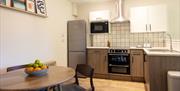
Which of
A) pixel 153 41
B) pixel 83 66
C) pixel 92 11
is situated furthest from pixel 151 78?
pixel 92 11

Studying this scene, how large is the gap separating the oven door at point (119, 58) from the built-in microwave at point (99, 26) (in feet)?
2.62

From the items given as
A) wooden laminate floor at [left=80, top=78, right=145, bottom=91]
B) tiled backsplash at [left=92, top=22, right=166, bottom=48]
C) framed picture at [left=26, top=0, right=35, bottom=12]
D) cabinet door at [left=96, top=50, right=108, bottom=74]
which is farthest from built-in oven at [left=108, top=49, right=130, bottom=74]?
framed picture at [left=26, top=0, right=35, bottom=12]

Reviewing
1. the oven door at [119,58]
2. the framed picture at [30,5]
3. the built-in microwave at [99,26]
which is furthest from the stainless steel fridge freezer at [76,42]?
the framed picture at [30,5]

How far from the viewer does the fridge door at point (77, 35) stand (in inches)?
173

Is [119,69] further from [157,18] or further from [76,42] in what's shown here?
[157,18]

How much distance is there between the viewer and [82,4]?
16.9ft

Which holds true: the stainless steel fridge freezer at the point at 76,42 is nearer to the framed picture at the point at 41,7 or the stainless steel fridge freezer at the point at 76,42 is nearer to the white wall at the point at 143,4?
the white wall at the point at 143,4

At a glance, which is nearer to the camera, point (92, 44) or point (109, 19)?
point (109, 19)

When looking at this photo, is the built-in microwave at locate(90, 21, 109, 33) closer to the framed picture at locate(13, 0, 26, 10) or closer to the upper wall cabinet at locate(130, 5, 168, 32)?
the upper wall cabinet at locate(130, 5, 168, 32)

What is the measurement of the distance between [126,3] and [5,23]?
138 inches

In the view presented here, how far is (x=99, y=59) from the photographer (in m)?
4.35

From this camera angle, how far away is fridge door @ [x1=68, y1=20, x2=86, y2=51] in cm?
440

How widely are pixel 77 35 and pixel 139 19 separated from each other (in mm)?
1850

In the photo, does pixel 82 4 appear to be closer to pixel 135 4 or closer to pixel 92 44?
pixel 92 44
